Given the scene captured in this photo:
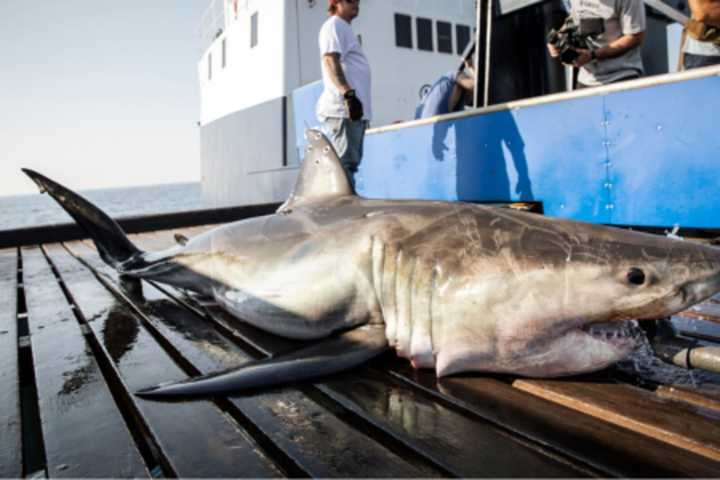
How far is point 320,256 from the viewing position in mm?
2027

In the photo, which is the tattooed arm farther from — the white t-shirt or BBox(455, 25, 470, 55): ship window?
BBox(455, 25, 470, 55): ship window

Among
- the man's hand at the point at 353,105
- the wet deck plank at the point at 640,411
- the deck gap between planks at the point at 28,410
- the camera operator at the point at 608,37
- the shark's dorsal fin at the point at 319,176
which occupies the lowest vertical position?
the deck gap between planks at the point at 28,410

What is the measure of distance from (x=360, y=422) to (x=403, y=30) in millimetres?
11766

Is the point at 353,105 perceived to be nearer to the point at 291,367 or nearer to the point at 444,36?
the point at 291,367

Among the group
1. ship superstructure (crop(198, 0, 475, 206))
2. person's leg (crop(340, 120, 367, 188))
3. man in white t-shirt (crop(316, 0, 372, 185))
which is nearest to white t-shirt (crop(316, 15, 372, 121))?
man in white t-shirt (crop(316, 0, 372, 185))

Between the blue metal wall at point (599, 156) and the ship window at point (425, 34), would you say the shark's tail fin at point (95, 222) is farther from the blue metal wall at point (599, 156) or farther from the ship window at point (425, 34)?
the ship window at point (425, 34)

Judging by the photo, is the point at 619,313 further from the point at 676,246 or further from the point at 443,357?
the point at 443,357

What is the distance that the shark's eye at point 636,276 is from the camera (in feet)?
4.58

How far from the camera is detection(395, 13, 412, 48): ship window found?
11.8 m

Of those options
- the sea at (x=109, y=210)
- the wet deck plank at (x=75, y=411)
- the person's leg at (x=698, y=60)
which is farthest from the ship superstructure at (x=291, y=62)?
the wet deck plank at (x=75, y=411)

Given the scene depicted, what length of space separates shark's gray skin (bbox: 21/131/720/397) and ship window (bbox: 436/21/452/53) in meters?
11.1

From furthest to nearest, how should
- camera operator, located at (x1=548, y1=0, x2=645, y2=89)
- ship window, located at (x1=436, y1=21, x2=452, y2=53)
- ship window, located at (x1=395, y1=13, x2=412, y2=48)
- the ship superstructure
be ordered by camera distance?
ship window, located at (x1=436, y1=21, x2=452, y2=53) < ship window, located at (x1=395, y1=13, x2=412, y2=48) < the ship superstructure < camera operator, located at (x1=548, y1=0, x2=645, y2=89)

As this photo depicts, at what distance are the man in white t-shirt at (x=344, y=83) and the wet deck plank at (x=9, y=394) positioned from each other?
2.54 meters

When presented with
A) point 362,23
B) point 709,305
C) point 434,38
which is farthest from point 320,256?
point 434,38
